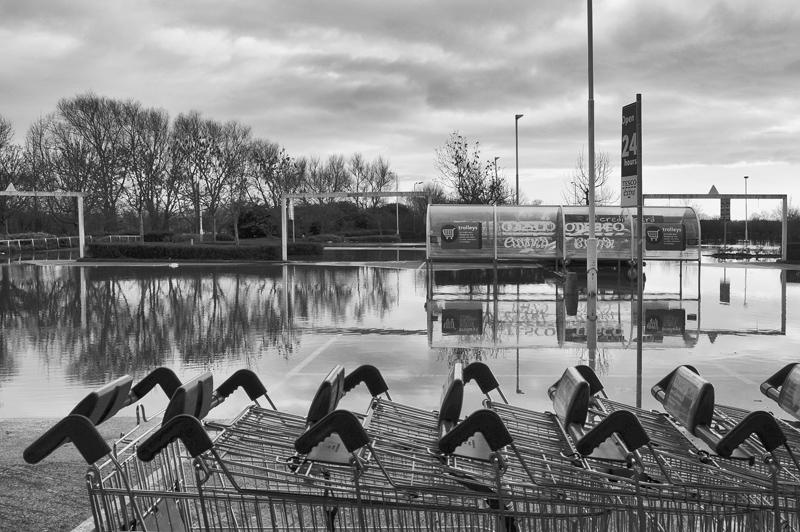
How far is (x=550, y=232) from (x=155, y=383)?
23330 millimetres

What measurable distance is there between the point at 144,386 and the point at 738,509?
272 cm

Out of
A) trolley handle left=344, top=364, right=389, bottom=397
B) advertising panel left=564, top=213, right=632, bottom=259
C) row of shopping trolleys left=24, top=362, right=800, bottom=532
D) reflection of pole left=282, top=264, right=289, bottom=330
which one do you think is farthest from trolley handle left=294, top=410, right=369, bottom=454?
advertising panel left=564, top=213, right=632, bottom=259

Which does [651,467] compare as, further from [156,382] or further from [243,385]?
[156,382]

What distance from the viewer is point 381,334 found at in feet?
46.5

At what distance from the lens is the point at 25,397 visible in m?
8.98

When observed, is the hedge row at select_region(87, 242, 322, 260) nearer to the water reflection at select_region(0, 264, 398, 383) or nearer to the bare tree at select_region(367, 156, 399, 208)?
the water reflection at select_region(0, 264, 398, 383)

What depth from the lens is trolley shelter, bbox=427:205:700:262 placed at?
1010 inches

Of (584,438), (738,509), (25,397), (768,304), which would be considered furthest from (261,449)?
(768,304)

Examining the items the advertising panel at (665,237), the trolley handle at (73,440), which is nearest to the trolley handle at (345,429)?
the trolley handle at (73,440)

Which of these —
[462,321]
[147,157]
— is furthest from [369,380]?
[147,157]

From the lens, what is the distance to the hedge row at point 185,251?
129ft

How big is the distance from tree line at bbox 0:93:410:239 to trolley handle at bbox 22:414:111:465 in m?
53.6

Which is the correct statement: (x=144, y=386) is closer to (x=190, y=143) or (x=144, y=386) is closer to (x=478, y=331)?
(x=478, y=331)

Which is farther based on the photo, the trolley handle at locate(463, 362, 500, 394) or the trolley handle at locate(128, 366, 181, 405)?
the trolley handle at locate(463, 362, 500, 394)
